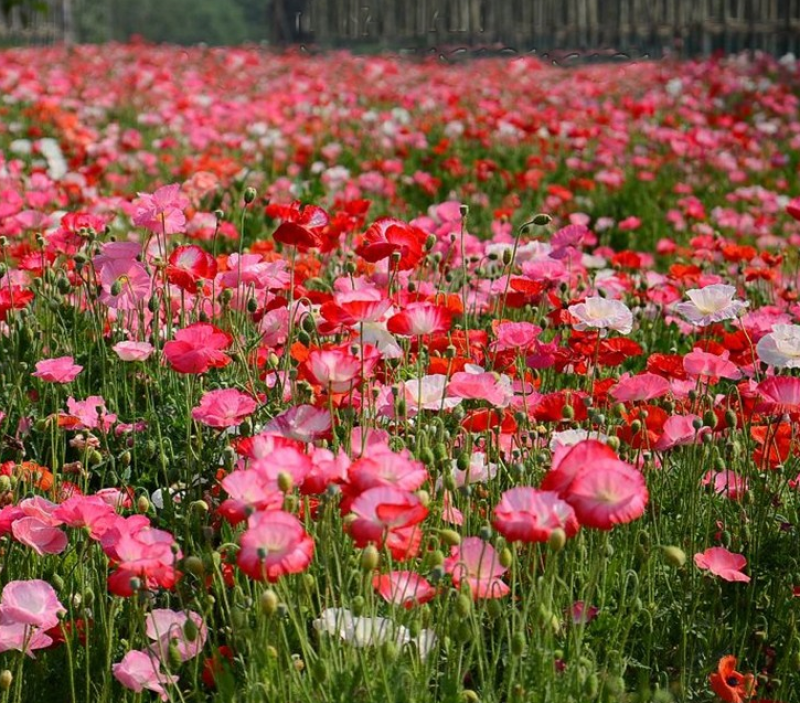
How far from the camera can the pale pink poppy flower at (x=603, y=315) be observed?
2.24m

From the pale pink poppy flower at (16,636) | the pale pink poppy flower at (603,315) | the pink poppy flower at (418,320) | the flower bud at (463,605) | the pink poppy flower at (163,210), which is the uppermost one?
the pink poppy flower at (163,210)

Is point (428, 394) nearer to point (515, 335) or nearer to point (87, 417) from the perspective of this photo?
point (515, 335)

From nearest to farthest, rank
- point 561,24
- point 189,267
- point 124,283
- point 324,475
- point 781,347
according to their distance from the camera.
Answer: point 324,475
point 781,347
point 189,267
point 124,283
point 561,24

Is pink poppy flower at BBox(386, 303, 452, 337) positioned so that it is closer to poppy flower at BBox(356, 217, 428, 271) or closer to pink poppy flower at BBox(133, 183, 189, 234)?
poppy flower at BBox(356, 217, 428, 271)

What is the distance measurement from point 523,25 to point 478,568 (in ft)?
59.6

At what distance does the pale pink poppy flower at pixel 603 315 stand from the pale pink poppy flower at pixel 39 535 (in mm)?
979

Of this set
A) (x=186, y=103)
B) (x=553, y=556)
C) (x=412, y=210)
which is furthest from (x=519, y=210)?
(x=553, y=556)

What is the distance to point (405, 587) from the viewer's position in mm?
1702

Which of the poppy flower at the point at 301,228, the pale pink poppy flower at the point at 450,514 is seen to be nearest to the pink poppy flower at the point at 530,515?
the pale pink poppy flower at the point at 450,514

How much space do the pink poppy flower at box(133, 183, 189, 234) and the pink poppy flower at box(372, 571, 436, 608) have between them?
97 cm

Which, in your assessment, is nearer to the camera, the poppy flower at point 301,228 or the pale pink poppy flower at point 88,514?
the pale pink poppy flower at point 88,514

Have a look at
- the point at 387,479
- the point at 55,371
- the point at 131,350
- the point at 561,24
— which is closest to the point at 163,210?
the point at 131,350

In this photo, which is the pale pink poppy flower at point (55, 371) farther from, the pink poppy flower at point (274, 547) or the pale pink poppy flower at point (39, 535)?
the pink poppy flower at point (274, 547)

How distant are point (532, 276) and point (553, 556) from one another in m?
1.10
